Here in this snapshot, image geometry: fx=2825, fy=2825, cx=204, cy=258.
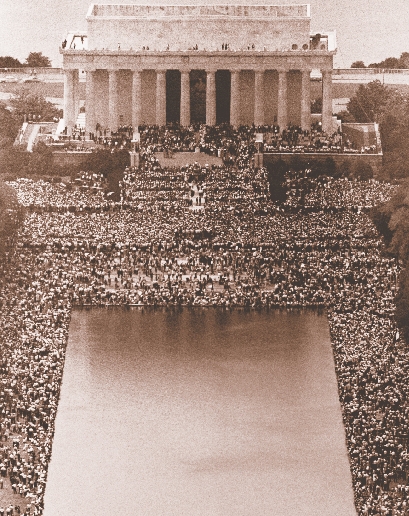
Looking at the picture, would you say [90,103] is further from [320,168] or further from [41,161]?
[320,168]

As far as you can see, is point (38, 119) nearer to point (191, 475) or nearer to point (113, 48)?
point (113, 48)

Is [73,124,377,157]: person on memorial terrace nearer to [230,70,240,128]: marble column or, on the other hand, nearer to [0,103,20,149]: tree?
[230,70,240,128]: marble column

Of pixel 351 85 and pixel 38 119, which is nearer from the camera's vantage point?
pixel 38 119

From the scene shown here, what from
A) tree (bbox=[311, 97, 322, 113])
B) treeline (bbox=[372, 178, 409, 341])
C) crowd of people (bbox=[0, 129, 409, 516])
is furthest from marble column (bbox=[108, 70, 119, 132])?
treeline (bbox=[372, 178, 409, 341])

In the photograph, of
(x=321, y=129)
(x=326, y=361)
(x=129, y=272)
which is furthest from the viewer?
(x=321, y=129)

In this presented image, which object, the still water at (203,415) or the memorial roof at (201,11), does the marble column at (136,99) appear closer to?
the memorial roof at (201,11)

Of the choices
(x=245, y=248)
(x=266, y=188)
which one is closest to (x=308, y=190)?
(x=266, y=188)
